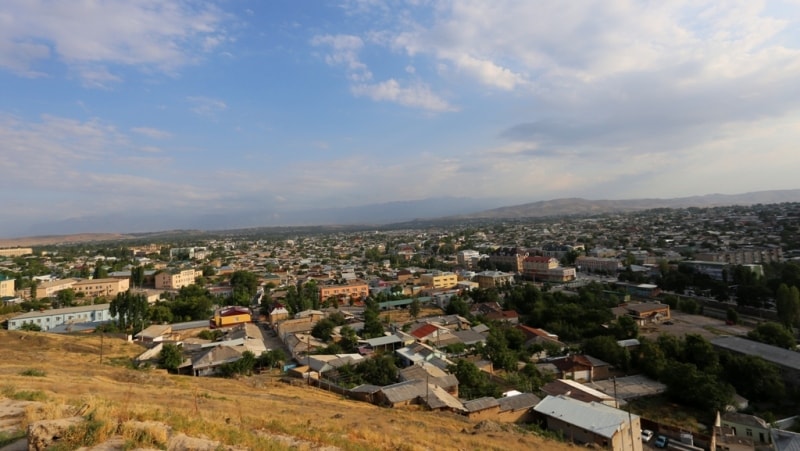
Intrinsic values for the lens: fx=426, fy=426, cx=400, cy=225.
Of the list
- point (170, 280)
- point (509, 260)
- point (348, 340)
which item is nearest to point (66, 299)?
point (170, 280)

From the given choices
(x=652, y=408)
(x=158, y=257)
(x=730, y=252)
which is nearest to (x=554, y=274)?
(x=730, y=252)

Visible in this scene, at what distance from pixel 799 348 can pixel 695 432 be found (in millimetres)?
12381

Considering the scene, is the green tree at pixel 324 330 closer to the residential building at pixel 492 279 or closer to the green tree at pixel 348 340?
the green tree at pixel 348 340

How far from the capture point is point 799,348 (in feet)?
68.5

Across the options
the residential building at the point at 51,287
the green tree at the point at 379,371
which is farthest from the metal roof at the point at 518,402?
the residential building at the point at 51,287

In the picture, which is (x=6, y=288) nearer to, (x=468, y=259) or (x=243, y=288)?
(x=243, y=288)

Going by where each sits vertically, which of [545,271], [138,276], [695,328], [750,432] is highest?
[138,276]

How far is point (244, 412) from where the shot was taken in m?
9.54

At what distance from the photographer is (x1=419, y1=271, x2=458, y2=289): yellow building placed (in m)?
45.7

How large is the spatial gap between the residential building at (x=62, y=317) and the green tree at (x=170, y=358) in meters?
12.2

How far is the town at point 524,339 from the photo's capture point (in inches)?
558

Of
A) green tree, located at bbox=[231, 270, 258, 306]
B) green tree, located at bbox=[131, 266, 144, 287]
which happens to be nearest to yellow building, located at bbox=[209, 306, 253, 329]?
green tree, located at bbox=[231, 270, 258, 306]

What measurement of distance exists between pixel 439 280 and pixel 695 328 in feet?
77.5

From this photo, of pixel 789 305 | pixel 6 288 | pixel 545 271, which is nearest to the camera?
pixel 789 305
